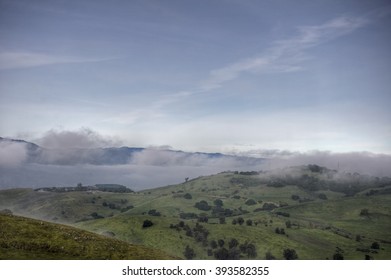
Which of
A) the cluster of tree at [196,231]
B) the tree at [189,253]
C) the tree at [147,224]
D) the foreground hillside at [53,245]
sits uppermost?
the foreground hillside at [53,245]

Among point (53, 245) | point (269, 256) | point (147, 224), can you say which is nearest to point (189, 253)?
point (269, 256)

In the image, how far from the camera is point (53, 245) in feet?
149

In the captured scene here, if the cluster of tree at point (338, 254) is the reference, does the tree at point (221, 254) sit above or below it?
above

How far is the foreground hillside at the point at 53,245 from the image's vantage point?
141 feet

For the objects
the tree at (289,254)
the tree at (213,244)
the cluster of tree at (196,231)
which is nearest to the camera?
the tree at (289,254)

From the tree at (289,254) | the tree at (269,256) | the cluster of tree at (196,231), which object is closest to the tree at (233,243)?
the cluster of tree at (196,231)

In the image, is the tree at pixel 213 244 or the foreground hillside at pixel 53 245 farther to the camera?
the tree at pixel 213 244

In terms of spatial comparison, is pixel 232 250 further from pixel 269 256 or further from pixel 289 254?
pixel 289 254

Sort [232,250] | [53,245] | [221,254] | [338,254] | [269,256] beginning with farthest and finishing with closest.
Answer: [338,254]
[232,250]
[269,256]
[221,254]
[53,245]

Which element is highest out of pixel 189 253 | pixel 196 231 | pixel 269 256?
pixel 196 231

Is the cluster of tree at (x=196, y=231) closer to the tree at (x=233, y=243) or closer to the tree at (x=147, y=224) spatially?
the tree at (x=147, y=224)

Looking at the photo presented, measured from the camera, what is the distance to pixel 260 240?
181 meters

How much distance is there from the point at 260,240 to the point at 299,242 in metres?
24.6

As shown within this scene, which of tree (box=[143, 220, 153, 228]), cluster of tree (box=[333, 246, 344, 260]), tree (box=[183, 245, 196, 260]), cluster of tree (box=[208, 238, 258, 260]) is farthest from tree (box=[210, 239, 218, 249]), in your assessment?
cluster of tree (box=[333, 246, 344, 260])
